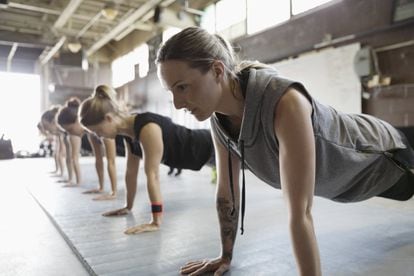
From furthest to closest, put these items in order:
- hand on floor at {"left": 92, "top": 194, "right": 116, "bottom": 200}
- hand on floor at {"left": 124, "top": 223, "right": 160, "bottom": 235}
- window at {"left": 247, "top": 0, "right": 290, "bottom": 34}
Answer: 1. window at {"left": 247, "top": 0, "right": 290, "bottom": 34}
2. hand on floor at {"left": 92, "top": 194, "right": 116, "bottom": 200}
3. hand on floor at {"left": 124, "top": 223, "right": 160, "bottom": 235}

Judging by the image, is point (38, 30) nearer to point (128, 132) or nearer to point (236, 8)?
point (236, 8)

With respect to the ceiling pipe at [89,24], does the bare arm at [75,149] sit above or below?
below

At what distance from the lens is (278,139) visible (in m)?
0.89

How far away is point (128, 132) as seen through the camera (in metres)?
2.09

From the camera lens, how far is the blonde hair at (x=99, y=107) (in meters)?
2.00

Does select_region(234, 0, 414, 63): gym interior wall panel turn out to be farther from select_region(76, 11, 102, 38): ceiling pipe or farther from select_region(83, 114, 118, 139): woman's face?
select_region(76, 11, 102, 38): ceiling pipe

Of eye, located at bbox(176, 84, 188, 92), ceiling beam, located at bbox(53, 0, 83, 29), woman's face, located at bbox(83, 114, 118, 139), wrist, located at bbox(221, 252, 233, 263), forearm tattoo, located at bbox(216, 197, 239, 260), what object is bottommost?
wrist, located at bbox(221, 252, 233, 263)

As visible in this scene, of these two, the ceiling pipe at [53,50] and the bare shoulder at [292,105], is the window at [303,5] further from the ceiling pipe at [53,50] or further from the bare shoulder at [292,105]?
the ceiling pipe at [53,50]

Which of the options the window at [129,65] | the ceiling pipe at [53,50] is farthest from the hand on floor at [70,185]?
the ceiling pipe at [53,50]

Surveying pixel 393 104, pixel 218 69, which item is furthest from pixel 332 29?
pixel 218 69

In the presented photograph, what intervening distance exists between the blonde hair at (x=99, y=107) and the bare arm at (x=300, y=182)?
4.65ft

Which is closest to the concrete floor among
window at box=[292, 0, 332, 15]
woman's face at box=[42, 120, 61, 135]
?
woman's face at box=[42, 120, 61, 135]

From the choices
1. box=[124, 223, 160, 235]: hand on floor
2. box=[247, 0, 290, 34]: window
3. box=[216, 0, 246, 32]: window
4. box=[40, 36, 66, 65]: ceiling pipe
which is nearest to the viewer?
box=[124, 223, 160, 235]: hand on floor

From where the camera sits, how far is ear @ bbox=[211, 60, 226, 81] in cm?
95
